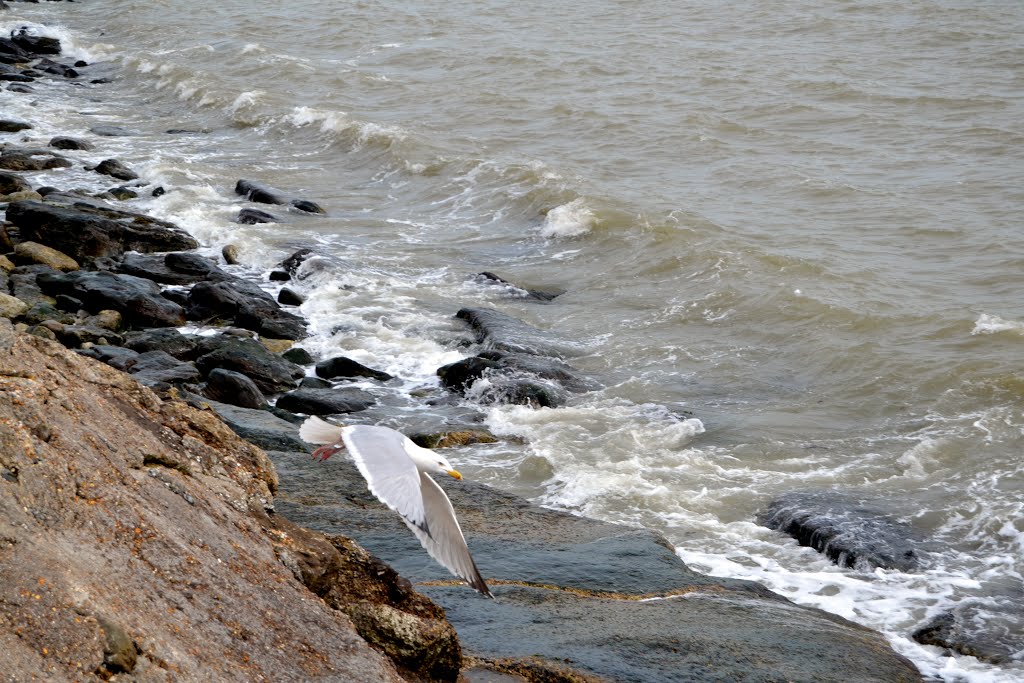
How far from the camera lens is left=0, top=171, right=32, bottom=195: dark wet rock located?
703 inches

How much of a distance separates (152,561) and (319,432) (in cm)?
179

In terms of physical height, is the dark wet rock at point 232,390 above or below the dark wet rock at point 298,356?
above

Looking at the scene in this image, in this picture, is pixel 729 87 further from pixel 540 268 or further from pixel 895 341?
pixel 895 341

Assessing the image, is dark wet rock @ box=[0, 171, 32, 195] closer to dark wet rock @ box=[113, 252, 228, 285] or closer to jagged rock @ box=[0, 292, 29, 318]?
dark wet rock @ box=[113, 252, 228, 285]

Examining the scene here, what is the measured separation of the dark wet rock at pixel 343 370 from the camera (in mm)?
12492

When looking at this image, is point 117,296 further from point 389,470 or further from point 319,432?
point 389,470

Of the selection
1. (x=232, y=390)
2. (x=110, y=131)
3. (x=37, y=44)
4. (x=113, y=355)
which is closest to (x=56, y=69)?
(x=37, y=44)

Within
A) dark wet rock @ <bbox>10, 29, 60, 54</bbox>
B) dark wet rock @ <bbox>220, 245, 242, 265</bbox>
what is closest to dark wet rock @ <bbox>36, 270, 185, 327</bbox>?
dark wet rock @ <bbox>220, 245, 242, 265</bbox>

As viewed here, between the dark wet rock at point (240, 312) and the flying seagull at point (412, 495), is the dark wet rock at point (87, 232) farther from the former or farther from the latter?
the flying seagull at point (412, 495)

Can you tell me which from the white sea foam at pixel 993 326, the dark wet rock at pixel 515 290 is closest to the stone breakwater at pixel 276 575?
the dark wet rock at pixel 515 290

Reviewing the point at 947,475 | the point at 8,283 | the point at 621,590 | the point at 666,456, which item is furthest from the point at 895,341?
the point at 8,283

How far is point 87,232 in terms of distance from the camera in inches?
596

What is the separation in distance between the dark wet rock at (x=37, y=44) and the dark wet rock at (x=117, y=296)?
1068 inches

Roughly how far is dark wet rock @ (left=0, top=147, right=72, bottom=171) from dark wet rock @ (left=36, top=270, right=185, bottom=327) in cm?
803
